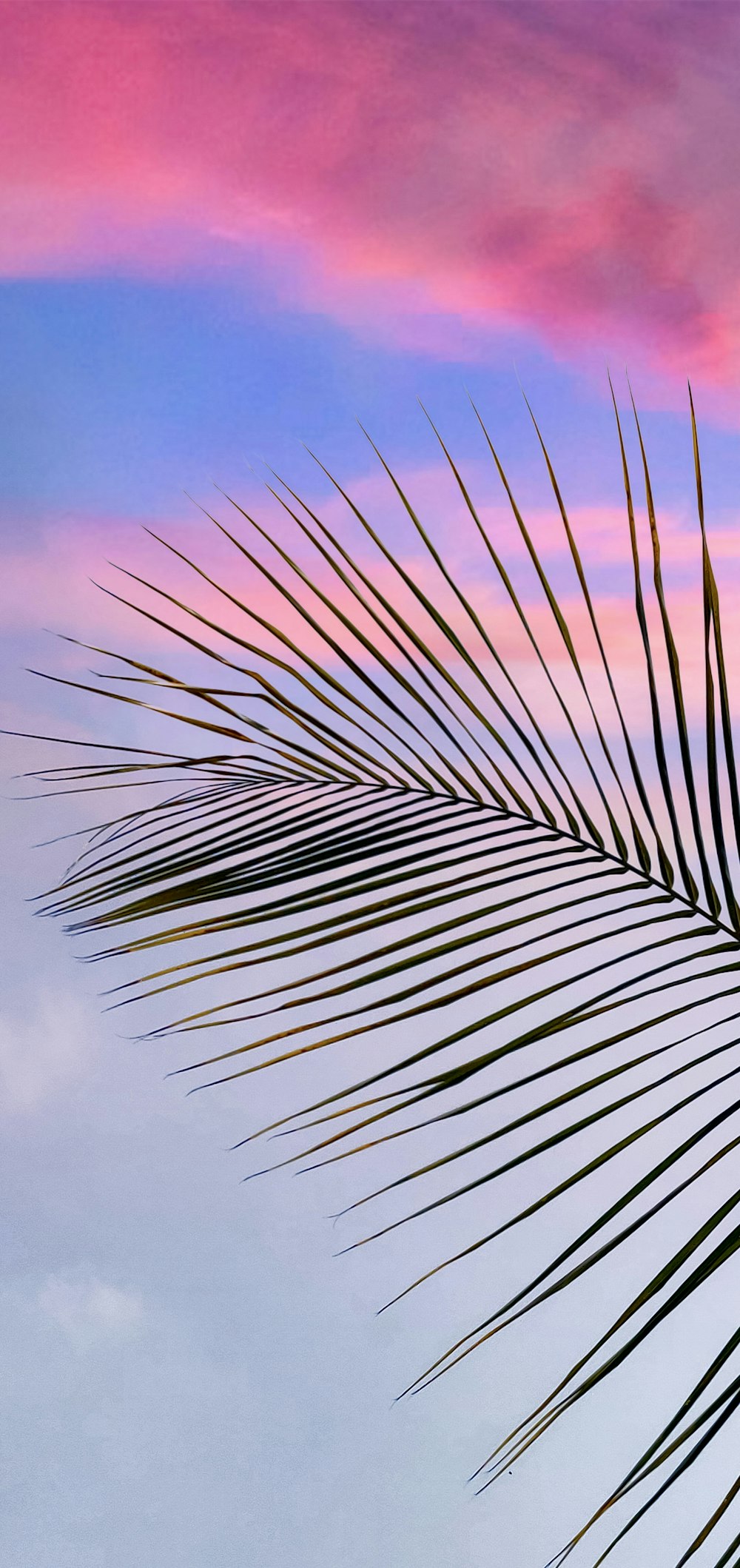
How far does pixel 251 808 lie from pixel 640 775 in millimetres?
306

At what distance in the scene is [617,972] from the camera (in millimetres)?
890

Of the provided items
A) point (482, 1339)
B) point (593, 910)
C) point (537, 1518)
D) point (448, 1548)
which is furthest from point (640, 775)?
point (448, 1548)

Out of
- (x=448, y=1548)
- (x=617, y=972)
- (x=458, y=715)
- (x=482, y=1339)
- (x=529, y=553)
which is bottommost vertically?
(x=448, y=1548)

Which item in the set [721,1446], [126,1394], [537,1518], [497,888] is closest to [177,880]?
[497,888]

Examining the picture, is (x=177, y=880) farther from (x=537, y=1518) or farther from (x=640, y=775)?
(x=537, y=1518)

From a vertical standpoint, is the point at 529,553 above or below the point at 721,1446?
above

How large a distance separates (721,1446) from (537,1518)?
528 cm

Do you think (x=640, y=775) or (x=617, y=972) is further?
(x=640, y=775)

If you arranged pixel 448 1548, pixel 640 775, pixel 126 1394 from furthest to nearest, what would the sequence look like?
pixel 448 1548
pixel 126 1394
pixel 640 775

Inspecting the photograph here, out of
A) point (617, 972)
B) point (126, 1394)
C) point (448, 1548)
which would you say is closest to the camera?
point (617, 972)

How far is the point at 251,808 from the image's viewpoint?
1.04m

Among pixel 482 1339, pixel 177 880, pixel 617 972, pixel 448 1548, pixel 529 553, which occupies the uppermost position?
pixel 529 553

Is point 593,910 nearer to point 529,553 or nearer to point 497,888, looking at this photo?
point 497,888

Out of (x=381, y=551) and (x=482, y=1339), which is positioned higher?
(x=381, y=551)
